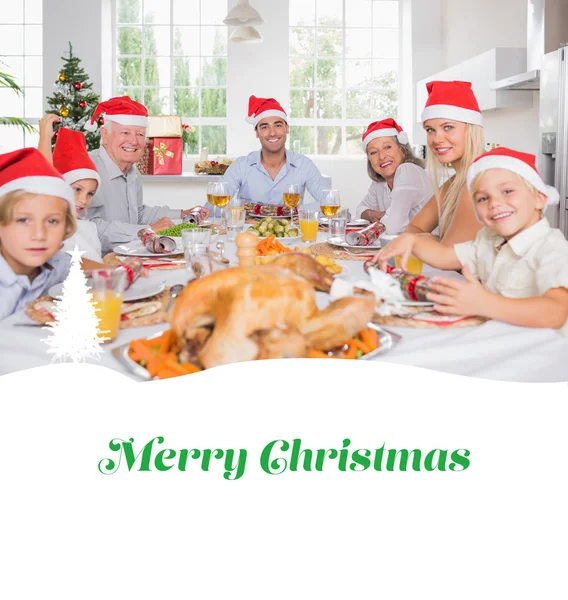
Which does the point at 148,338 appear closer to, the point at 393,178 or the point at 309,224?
the point at 309,224

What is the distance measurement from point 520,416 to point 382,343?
17 cm

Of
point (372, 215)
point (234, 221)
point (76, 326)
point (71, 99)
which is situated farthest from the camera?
point (71, 99)

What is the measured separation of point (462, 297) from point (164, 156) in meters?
3.62

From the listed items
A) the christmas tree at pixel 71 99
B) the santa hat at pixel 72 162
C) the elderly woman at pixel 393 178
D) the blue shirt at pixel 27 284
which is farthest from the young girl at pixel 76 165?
the christmas tree at pixel 71 99

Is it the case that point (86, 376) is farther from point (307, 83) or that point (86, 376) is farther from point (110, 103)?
point (307, 83)

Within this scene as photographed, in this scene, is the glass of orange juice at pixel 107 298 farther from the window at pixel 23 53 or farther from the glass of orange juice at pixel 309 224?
the window at pixel 23 53

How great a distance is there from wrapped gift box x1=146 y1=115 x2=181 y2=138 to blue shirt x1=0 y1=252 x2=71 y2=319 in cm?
331

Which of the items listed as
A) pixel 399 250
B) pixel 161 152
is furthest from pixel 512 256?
pixel 161 152

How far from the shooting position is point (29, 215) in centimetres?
95

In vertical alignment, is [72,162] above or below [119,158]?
below

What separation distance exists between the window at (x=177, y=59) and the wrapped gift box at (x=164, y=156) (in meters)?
2.35

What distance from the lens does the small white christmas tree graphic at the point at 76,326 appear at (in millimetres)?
747

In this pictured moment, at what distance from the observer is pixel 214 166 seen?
4.33 meters

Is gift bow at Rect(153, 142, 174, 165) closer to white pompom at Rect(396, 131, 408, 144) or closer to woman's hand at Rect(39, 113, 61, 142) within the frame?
white pompom at Rect(396, 131, 408, 144)
